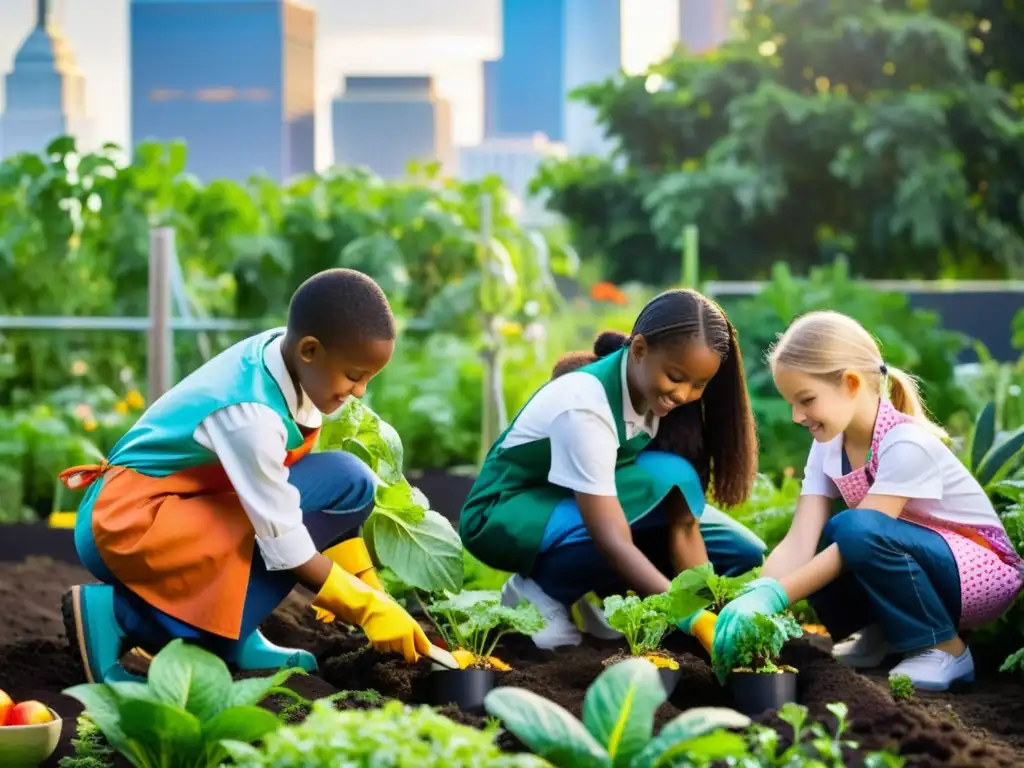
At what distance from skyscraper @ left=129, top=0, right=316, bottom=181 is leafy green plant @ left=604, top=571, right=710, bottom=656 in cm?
2266

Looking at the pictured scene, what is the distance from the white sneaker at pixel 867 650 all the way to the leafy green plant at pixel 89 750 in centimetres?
167

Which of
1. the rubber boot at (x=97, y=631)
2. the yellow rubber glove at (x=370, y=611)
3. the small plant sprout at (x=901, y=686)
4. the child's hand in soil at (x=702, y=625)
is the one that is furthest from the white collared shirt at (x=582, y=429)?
the rubber boot at (x=97, y=631)

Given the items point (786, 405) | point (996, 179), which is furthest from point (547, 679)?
point (996, 179)

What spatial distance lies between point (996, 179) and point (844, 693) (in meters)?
11.6

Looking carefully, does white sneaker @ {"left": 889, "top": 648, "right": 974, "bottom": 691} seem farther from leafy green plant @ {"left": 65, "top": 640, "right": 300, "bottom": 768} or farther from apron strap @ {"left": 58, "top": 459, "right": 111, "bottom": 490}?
apron strap @ {"left": 58, "top": 459, "right": 111, "bottom": 490}

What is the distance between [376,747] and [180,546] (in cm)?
109

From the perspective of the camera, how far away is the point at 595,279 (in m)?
14.7

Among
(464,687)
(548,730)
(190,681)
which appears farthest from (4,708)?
(548,730)

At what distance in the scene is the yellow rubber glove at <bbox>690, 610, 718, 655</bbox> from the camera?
276 centimetres

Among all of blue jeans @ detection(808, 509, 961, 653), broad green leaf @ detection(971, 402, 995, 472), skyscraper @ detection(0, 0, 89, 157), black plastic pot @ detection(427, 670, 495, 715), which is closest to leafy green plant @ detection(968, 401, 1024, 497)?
broad green leaf @ detection(971, 402, 995, 472)

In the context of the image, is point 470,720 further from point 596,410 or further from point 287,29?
point 287,29

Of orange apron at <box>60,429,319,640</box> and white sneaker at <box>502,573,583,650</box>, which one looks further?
white sneaker at <box>502,573,583,650</box>

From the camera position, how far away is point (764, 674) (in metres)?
2.60

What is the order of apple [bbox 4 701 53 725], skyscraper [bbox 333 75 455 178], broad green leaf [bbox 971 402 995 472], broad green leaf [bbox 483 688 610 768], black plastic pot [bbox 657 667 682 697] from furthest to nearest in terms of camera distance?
skyscraper [bbox 333 75 455 178], broad green leaf [bbox 971 402 995 472], black plastic pot [bbox 657 667 682 697], apple [bbox 4 701 53 725], broad green leaf [bbox 483 688 610 768]
